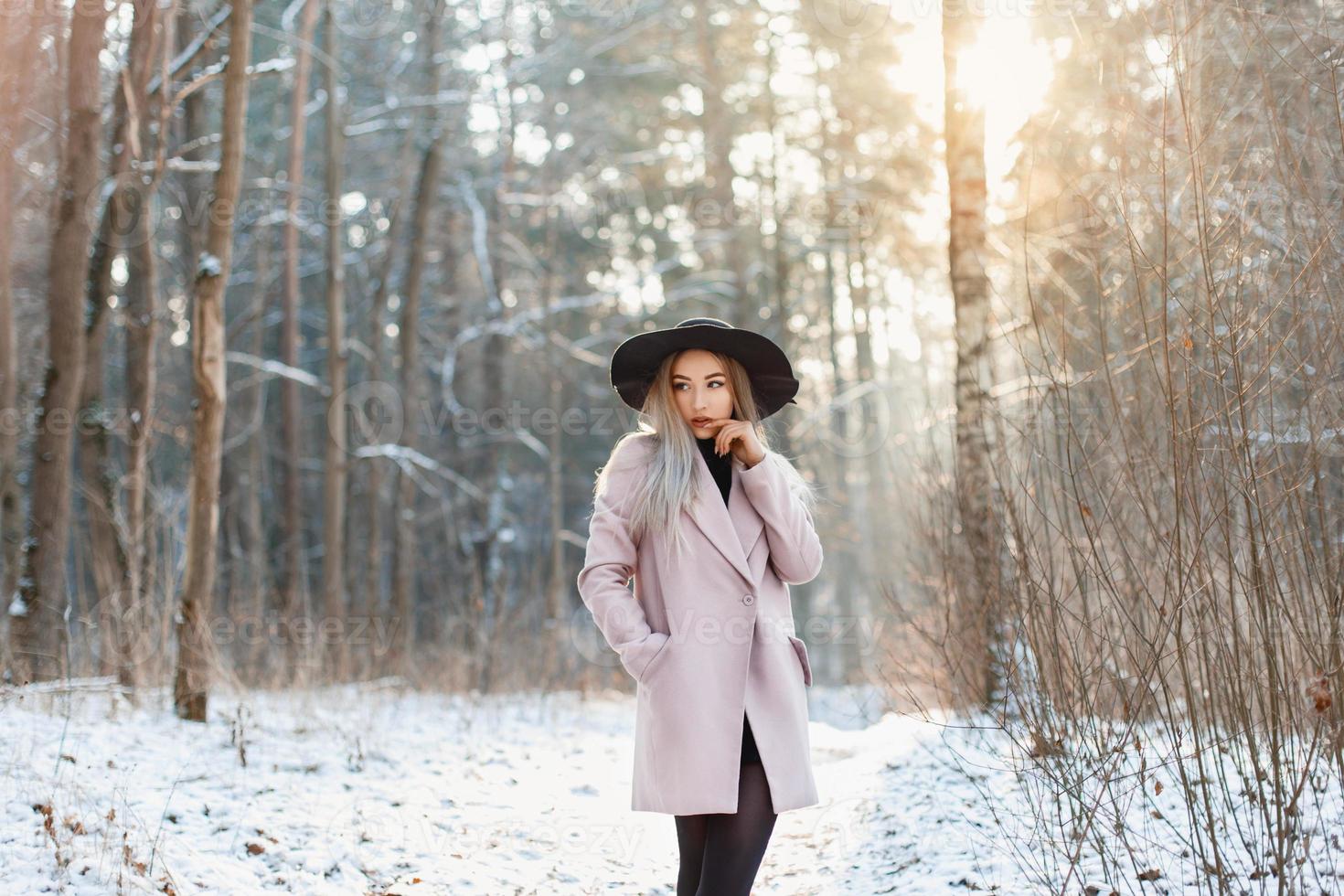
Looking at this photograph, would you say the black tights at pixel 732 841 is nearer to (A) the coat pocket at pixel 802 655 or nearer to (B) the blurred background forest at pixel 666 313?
(A) the coat pocket at pixel 802 655

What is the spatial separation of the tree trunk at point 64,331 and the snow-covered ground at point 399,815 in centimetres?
91

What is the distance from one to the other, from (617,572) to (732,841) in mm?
812

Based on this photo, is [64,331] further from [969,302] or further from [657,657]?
[657,657]

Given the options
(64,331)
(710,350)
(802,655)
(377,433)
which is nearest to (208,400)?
(64,331)

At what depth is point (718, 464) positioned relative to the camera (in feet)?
11.3

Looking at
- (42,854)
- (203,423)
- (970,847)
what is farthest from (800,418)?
(42,854)

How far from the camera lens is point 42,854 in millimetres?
3822

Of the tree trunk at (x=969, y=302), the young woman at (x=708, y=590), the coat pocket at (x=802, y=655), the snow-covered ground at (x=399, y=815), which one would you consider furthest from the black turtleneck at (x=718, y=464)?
the tree trunk at (x=969, y=302)

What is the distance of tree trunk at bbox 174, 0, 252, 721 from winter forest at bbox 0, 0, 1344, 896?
3 centimetres

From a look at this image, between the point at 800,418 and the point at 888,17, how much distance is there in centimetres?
600

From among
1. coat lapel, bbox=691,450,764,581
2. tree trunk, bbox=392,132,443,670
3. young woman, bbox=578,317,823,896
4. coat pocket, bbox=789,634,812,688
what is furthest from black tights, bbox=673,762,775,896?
tree trunk, bbox=392,132,443,670

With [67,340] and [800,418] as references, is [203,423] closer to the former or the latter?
[67,340]

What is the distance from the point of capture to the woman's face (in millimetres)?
3393

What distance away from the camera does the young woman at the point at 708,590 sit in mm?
3010
